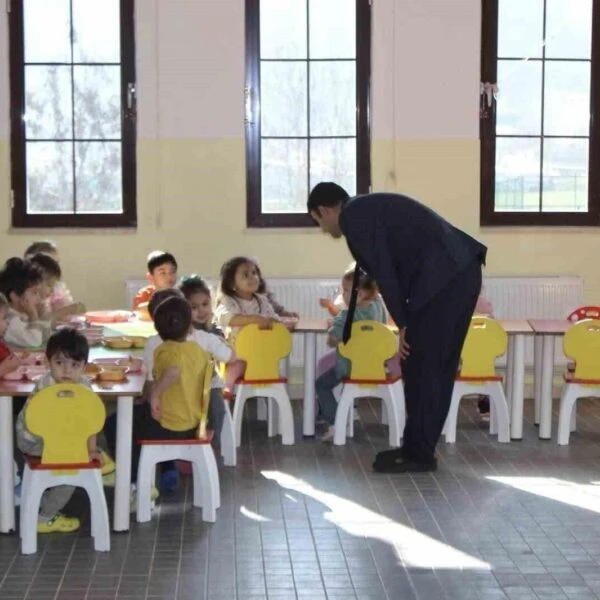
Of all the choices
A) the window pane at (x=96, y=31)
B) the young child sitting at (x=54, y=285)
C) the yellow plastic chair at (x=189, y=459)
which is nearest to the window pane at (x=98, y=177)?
the window pane at (x=96, y=31)

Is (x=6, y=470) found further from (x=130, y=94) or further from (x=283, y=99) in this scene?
(x=283, y=99)

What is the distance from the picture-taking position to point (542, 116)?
28.7 ft

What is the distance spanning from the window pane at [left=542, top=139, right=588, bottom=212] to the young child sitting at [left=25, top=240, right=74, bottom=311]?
3.27 meters

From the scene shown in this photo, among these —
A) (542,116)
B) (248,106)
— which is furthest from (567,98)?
(248,106)

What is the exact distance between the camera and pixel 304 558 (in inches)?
194

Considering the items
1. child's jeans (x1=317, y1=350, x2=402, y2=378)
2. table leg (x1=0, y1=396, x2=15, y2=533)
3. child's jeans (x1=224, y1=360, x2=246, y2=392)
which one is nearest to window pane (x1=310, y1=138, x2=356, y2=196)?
child's jeans (x1=317, y1=350, x2=402, y2=378)

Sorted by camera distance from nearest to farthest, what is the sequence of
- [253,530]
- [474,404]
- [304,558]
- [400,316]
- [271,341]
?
[304,558] < [253,530] < [400,316] < [271,341] < [474,404]

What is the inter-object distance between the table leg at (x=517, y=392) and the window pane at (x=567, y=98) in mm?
2112

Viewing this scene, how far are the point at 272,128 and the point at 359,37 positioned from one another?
82 cm

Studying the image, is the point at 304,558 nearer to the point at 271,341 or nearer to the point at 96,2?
the point at 271,341

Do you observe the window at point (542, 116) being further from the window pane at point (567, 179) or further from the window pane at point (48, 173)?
the window pane at point (48, 173)

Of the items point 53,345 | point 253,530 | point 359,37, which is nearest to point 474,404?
point 359,37

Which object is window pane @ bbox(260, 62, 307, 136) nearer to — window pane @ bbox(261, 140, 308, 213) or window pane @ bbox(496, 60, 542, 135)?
window pane @ bbox(261, 140, 308, 213)

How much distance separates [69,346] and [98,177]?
142 inches
